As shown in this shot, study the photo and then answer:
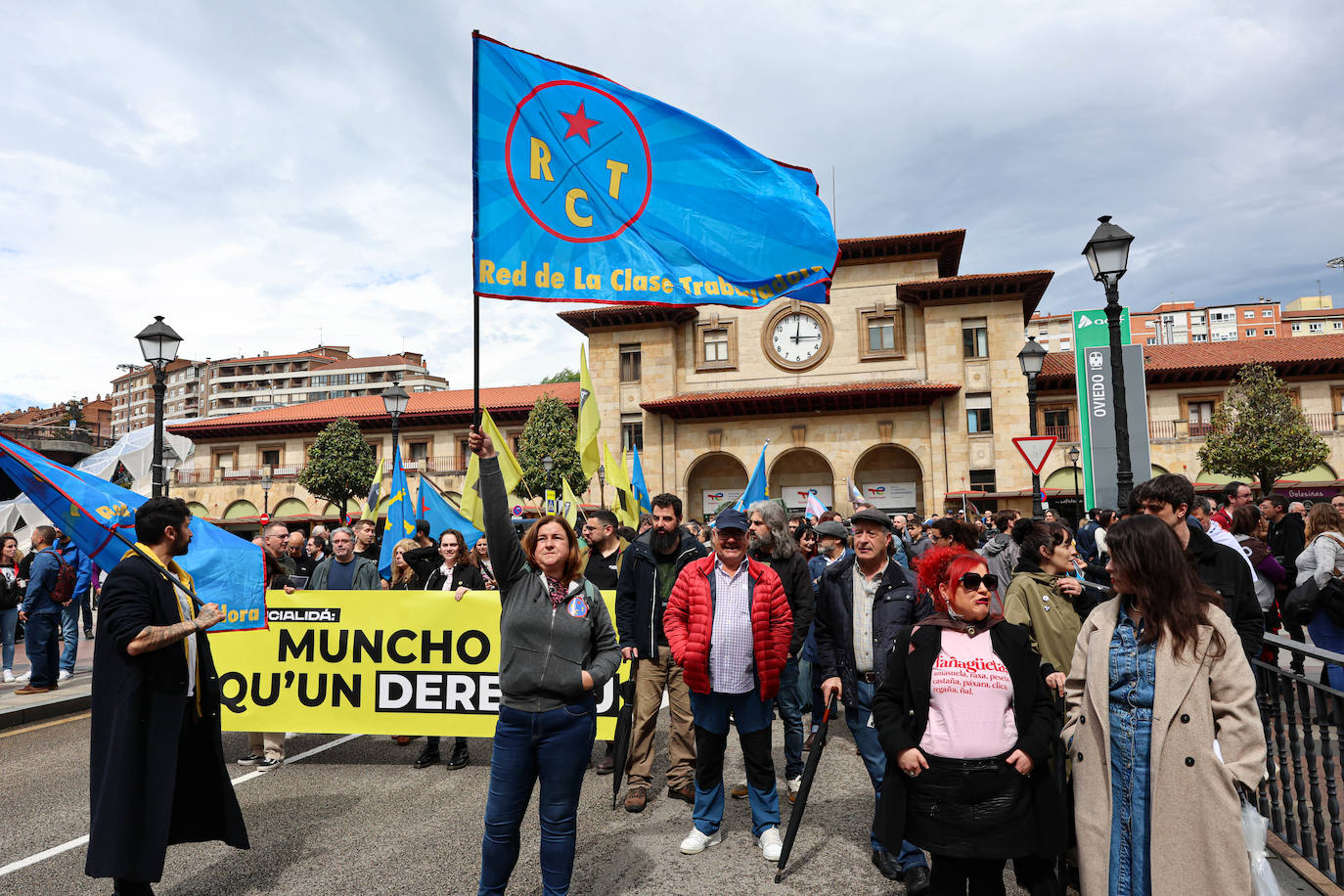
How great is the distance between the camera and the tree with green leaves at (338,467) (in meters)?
39.7

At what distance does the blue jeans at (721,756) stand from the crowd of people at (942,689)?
0.01m

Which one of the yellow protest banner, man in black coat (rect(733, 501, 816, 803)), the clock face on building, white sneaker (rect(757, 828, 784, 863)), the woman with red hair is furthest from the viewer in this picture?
the clock face on building

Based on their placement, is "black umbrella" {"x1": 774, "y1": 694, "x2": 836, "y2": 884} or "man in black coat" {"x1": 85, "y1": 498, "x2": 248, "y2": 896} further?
"black umbrella" {"x1": 774, "y1": 694, "x2": 836, "y2": 884}

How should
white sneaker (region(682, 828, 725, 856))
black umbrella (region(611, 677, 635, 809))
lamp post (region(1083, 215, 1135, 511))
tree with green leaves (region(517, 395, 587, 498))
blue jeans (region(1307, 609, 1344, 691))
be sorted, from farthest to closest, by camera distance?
1. tree with green leaves (region(517, 395, 587, 498))
2. lamp post (region(1083, 215, 1135, 511))
3. blue jeans (region(1307, 609, 1344, 691))
4. black umbrella (region(611, 677, 635, 809))
5. white sneaker (region(682, 828, 725, 856))

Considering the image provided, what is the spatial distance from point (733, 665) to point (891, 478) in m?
33.0

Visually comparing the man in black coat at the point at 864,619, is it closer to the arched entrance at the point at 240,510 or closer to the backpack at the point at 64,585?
the backpack at the point at 64,585

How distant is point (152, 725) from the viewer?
3.77m

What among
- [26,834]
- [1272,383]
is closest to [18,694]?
[26,834]

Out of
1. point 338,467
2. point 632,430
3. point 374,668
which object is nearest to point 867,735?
point 374,668

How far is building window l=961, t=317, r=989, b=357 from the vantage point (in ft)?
113

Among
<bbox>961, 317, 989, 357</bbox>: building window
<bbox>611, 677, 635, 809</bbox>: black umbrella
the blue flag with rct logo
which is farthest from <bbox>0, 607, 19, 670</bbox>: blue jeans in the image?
<bbox>961, 317, 989, 357</bbox>: building window

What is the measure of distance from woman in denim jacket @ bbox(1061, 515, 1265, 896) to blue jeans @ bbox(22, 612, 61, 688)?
37.2 ft

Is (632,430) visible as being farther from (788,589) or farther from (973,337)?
(788,589)

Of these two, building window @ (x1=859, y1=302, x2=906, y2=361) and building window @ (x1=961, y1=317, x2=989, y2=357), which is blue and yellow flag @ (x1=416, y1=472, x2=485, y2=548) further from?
building window @ (x1=961, y1=317, x2=989, y2=357)
